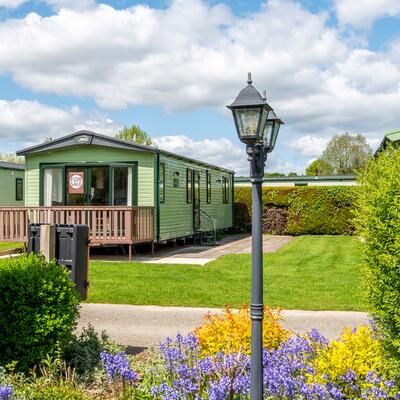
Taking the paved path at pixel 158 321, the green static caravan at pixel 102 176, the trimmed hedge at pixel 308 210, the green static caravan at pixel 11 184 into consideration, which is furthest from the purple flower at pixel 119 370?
the green static caravan at pixel 11 184

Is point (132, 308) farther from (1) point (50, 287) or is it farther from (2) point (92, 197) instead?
(2) point (92, 197)

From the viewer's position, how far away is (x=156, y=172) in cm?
1585

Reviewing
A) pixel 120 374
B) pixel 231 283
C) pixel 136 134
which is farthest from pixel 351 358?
pixel 136 134

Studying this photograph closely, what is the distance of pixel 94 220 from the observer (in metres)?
14.7

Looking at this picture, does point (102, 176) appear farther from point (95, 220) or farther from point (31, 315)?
point (31, 315)

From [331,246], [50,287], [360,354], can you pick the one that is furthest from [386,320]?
[331,246]

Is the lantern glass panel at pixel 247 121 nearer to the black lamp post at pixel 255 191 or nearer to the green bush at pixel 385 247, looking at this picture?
the black lamp post at pixel 255 191

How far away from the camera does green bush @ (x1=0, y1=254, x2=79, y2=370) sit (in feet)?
16.1

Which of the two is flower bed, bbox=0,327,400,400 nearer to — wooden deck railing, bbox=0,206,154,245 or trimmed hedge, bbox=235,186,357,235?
wooden deck railing, bbox=0,206,154,245

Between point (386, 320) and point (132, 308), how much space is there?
5.10m

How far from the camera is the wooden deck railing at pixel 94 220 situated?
1446 centimetres

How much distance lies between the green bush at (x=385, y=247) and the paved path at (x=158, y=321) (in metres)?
2.73

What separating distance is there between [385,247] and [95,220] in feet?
37.9

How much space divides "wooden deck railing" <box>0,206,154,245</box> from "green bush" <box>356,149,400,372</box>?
10.6 meters
